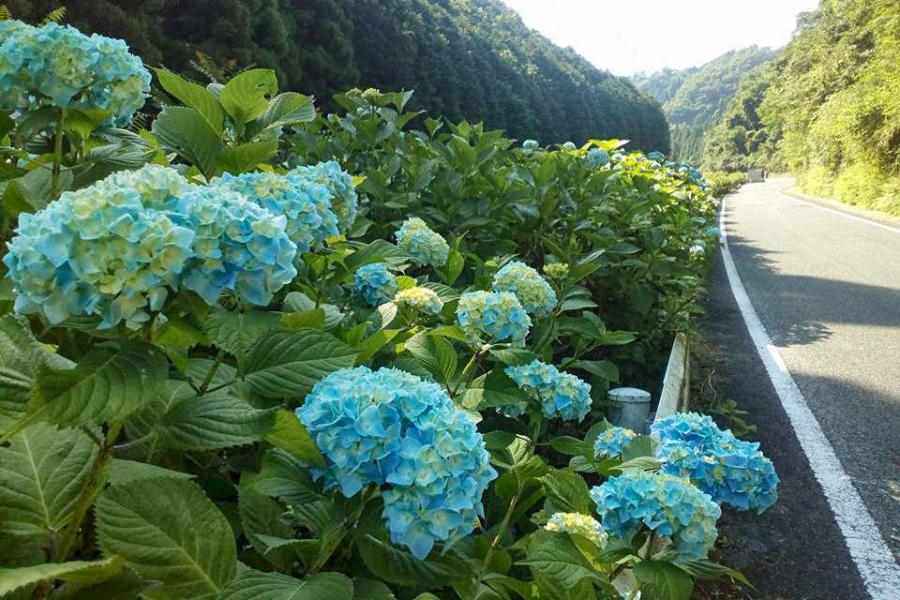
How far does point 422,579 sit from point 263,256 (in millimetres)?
521

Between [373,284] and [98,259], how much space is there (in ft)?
3.85

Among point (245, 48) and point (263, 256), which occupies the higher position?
point (245, 48)

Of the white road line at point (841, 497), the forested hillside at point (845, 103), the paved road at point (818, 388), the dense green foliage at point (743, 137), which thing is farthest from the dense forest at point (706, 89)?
the white road line at point (841, 497)

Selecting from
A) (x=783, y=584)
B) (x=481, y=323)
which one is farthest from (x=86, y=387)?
(x=783, y=584)

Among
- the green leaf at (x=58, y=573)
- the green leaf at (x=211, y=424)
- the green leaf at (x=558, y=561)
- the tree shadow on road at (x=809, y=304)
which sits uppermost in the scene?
the green leaf at (x=211, y=424)

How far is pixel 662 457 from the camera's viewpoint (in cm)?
164

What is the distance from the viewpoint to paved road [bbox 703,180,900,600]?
2750mm

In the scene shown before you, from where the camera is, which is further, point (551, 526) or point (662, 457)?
point (662, 457)

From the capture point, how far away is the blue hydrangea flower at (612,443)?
195 cm

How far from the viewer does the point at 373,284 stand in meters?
1.91

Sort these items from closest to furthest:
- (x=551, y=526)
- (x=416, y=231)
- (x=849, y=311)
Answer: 1. (x=551, y=526)
2. (x=416, y=231)
3. (x=849, y=311)

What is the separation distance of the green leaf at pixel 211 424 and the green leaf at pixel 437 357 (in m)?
0.81

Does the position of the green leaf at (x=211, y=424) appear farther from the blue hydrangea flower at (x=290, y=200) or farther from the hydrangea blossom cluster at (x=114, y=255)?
the blue hydrangea flower at (x=290, y=200)

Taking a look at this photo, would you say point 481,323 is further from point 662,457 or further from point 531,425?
point 662,457
